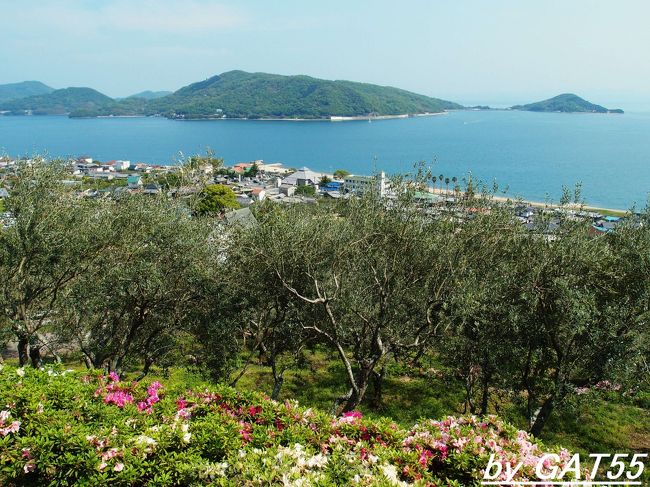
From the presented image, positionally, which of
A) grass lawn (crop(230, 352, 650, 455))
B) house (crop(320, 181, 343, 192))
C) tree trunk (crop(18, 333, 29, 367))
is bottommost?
grass lawn (crop(230, 352, 650, 455))

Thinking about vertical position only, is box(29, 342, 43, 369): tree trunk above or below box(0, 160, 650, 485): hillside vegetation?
below

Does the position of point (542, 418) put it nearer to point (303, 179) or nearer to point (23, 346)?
point (23, 346)

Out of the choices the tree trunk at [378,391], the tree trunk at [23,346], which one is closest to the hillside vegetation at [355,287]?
the tree trunk at [23,346]

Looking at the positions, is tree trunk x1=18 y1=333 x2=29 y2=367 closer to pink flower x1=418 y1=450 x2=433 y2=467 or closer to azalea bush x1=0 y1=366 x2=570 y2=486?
azalea bush x1=0 y1=366 x2=570 y2=486

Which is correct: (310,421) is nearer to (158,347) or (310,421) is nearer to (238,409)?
(238,409)

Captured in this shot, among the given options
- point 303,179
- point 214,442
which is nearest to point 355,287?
point 214,442

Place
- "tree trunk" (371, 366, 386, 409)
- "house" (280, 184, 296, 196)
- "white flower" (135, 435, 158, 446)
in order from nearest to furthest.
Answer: "white flower" (135, 435, 158, 446), "tree trunk" (371, 366, 386, 409), "house" (280, 184, 296, 196)

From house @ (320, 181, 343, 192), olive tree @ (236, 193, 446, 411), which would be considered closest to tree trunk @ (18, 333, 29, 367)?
olive tree @ (236, 193, 446, 411)

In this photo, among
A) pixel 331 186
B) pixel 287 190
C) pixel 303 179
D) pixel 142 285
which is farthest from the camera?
pixel 303 179
